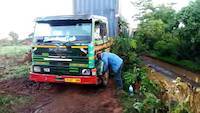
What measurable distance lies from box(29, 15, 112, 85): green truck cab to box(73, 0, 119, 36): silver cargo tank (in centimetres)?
309

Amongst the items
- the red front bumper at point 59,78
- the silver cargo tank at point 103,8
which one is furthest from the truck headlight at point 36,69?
the silver cargo tank at point 103,8

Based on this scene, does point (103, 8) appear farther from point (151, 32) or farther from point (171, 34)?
point (151, 32)

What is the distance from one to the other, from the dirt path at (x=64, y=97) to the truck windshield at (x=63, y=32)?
5.16 feet

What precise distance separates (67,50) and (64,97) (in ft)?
4.34

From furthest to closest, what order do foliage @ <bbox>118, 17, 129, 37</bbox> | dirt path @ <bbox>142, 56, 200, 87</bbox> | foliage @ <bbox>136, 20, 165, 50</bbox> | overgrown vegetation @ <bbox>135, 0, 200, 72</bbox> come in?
foliage @ <bbox>136, 20, 165, 50</bbox>, overgrown vegetation @ <bbox>135, 0, 200, 72</bbox>, dirt path @ <bbox>142, 56, 200, 87</bbox>, foliage @ <bbox>118, 17, 129, 37</bbox>

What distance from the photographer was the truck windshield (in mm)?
Answer: 9836

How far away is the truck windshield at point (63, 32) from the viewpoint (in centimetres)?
984

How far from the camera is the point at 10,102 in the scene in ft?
30.7

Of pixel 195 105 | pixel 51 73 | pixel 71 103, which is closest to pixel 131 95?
pixel 71 103

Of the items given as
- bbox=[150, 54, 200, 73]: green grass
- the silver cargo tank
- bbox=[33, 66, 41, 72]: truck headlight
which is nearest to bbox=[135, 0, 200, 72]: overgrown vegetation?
bbox=[150, 54, 200, 73]: green grass

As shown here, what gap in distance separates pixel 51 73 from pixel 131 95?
7.71 feet

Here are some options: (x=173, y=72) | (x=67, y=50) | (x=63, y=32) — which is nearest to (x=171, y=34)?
(x=173, y=72)

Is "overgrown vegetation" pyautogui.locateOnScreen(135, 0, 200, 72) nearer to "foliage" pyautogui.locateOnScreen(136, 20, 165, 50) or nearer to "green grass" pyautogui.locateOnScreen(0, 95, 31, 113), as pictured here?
"foliage" pyautogui.locateOnScreen(136, 20, 165, 50)

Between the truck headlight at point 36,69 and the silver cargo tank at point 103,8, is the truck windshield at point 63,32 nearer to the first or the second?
the truck headlight at point 36,69
